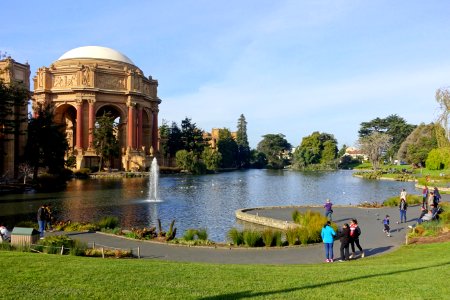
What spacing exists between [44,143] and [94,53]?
4305 cm

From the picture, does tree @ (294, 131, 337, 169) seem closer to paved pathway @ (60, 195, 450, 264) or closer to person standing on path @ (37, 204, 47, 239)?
paved pathway @ (60, 195, 450, 264)

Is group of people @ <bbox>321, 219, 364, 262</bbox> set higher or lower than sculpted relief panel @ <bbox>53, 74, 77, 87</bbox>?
lower

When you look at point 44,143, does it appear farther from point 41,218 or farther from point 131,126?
point 131,126

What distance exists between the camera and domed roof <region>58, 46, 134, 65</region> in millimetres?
84438

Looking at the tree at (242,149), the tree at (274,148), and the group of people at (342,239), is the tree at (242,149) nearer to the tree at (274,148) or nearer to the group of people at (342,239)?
the tree at (274,148)

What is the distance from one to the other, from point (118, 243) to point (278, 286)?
8914 millimetres

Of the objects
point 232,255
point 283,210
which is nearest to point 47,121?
point 283,210

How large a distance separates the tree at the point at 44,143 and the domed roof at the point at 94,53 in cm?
3744

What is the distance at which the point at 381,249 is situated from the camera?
582 inches

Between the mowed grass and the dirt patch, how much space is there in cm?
459

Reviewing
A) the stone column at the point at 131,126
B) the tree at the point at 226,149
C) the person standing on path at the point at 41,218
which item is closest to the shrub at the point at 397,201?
the person standing on path at the point at 41,218

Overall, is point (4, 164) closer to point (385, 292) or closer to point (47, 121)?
point (47, 121)

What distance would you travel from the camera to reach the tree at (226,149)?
123750 mm

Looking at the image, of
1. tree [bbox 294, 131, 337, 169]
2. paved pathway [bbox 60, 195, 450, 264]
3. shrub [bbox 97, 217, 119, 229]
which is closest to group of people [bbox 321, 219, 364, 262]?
paved pathway [bbox 60, 195, 450, 264]
